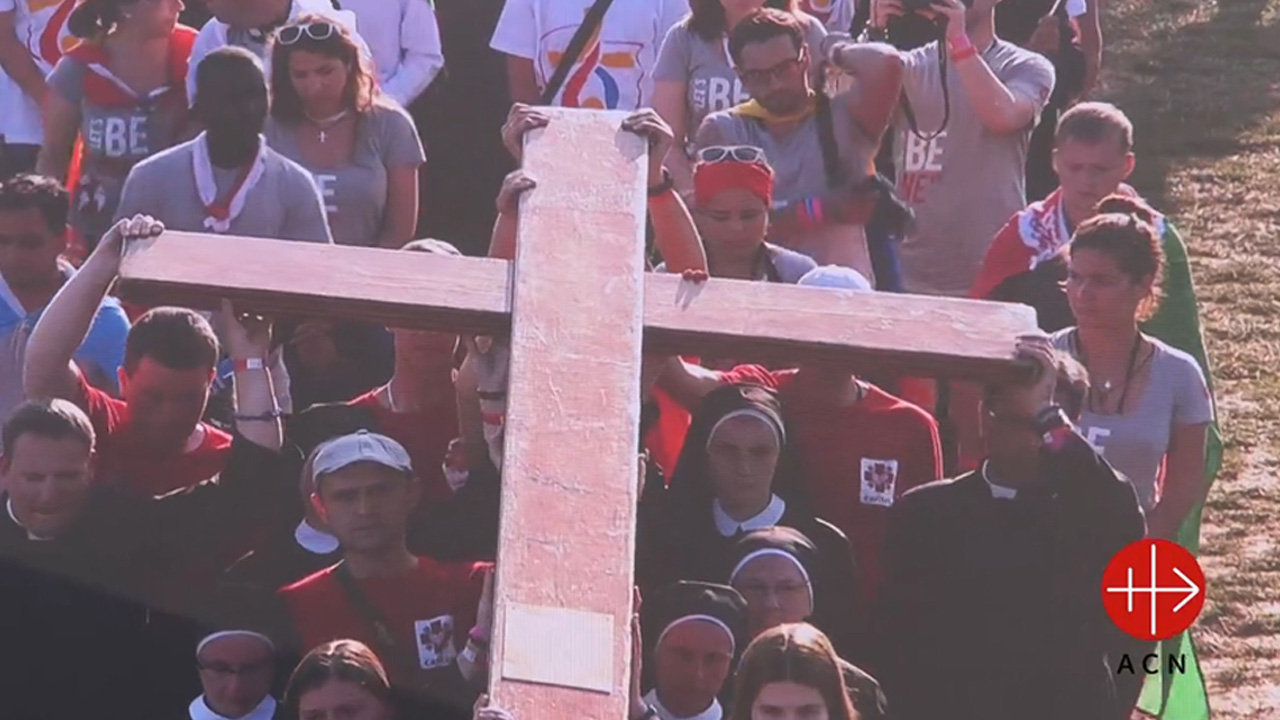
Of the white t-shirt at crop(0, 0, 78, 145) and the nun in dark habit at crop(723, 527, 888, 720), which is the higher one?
the white t-shirt at crop(0, 0, 78, 145)

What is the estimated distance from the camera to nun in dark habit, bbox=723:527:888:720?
14.3ft

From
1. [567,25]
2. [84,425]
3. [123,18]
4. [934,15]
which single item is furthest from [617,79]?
[84,425]

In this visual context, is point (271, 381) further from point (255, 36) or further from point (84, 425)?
point (255, 36)

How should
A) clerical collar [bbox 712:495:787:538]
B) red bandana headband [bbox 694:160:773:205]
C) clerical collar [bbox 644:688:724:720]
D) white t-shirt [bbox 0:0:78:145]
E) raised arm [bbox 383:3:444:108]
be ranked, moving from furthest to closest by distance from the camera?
1. white t-shirt [bbox 0:0:78:145]
2. raised arm [bbox 383:3:444:108]
3. red bandana headband [bbox 694:160:773:205]
4. clerical collar [bbox 712:495:787:538]
5. clerical collar [bbox 644:688:724:720]

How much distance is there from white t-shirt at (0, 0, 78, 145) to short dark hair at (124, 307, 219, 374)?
2019 mm

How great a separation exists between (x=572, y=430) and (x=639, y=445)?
644 mm

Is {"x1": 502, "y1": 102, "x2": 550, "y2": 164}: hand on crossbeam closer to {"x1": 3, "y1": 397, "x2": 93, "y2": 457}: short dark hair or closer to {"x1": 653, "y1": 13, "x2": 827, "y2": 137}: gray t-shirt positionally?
{"x1": 3, "y1": 397, "x2": 93, "y2": 457}: short dark hair

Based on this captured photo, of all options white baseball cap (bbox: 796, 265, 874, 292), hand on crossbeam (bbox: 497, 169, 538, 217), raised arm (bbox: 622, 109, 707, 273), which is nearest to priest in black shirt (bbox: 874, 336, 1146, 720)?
white baseball cap (bbox: 796, 265, 874, 292)

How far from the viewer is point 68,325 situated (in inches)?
171

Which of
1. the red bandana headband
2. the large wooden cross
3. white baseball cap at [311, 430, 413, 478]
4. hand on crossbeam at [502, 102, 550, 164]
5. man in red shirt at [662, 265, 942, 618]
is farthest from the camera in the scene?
the red bandana headband

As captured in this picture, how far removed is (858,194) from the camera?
17.9ft

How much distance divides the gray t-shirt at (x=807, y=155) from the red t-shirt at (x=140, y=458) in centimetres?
142

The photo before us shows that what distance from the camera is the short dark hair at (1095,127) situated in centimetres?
546

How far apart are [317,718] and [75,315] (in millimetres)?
857
